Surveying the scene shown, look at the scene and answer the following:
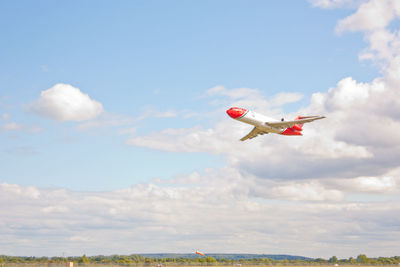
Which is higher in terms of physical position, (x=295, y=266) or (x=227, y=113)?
(x=227, y=113)

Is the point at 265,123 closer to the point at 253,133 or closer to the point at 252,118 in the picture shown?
the point at 252,118

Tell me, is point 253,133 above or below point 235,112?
below

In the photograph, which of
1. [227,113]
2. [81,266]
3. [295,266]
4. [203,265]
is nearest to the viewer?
[227,113]

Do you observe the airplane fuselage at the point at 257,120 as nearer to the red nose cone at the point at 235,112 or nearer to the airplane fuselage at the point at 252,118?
the airplane fuselage at the point at 252,118

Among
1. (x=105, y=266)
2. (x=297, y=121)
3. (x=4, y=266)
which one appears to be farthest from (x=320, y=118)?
(x=4, y=266)

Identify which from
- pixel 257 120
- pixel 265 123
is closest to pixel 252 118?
pixel 257 120

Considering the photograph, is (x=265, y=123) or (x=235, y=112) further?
(x=265, y=123)

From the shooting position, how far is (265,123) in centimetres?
7894

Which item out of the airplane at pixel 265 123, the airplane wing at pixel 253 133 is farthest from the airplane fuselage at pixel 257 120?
the airplane wing at pixel 253 133

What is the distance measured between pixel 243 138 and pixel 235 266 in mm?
63537

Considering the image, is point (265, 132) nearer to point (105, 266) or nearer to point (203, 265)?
point (105, 266)

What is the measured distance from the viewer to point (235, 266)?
138 m

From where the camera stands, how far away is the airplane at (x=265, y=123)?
74.5 metres

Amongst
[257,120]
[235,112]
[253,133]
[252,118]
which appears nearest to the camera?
[235,112]
